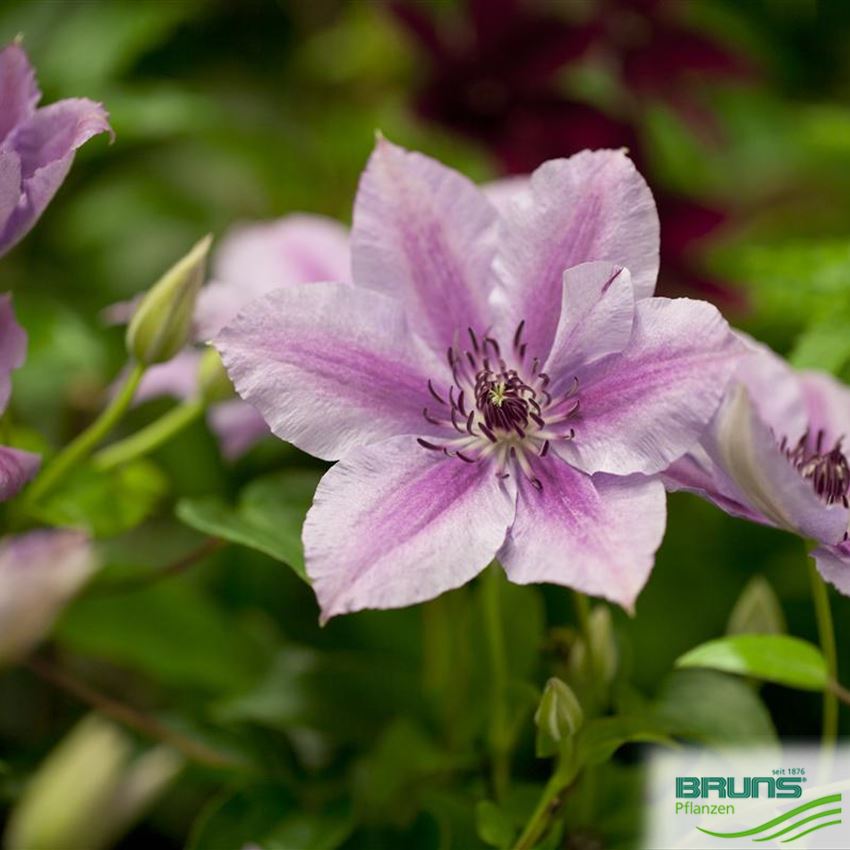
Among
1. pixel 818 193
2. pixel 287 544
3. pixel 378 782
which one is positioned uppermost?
pixel 818 193

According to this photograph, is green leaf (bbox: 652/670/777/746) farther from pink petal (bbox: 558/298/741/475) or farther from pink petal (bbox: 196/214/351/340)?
pink petal (bbox: 196/214/351/340)

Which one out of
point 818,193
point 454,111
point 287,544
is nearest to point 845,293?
point 287,544

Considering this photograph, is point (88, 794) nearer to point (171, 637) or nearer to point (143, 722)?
point (143, 722)

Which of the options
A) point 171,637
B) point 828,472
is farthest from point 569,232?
point 171,637

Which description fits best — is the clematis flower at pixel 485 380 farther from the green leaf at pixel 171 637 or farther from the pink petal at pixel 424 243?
the green leaf at pixel 171 637

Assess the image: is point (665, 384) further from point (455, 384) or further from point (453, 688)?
point (453, 688)

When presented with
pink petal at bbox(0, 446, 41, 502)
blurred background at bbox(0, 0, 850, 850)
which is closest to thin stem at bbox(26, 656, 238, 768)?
blurred background at bbox(0, 0, 850, 850)
